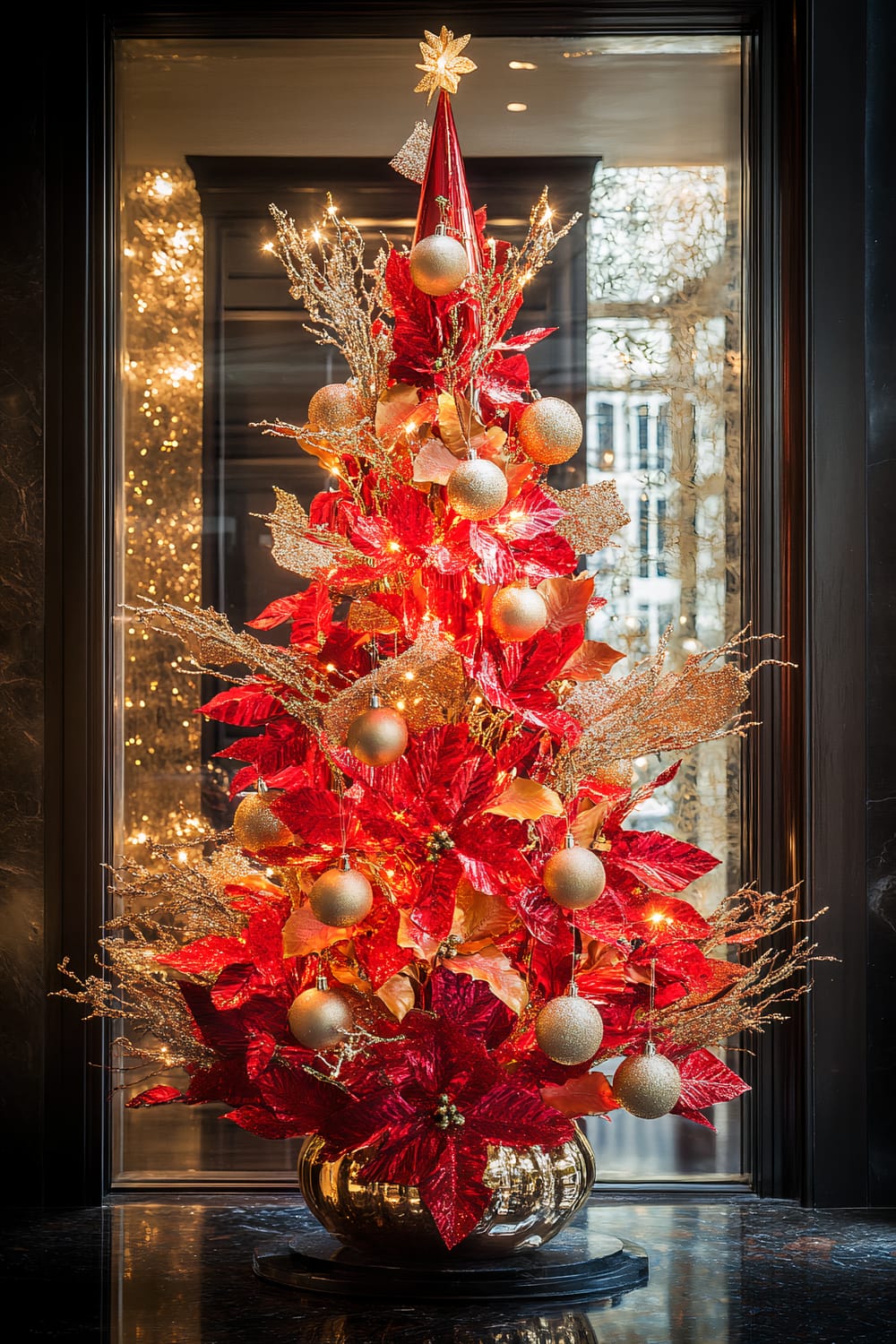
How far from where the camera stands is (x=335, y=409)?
4.35ft

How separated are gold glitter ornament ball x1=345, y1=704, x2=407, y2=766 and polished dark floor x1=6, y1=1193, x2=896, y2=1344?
54cm

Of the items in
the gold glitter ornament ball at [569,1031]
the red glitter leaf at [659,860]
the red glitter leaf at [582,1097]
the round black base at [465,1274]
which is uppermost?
the red glitter leaf at [659,860]

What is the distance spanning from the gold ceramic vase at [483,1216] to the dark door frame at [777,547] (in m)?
0.53

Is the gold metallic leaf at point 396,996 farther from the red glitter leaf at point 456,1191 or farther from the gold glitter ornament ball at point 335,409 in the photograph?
the gold glitter ornament ball at point 335,409

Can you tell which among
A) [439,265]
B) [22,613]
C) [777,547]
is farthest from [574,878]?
[22,613]

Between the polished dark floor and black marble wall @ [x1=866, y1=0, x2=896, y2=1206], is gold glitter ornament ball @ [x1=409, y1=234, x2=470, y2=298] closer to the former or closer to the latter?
black marble wall @ [x1=866, y1=0, x2=896, y2=1206]

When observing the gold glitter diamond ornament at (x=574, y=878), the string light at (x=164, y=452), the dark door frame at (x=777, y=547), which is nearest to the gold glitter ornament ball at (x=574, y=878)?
the gold glitter diamond ornament at (x=574, y=878)

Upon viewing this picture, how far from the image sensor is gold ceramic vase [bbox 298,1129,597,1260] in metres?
Result: 1.21

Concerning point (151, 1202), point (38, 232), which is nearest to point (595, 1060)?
point (151, 1202)

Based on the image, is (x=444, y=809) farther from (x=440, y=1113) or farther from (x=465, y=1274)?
(x=465, y=1274)

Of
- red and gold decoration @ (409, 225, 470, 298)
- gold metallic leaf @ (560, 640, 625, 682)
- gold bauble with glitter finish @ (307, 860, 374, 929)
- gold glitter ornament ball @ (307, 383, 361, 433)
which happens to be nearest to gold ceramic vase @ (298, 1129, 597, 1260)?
gold bauble with glitter finish @ (307, 860, 374, 929)

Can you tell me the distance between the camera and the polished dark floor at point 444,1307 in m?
1.19

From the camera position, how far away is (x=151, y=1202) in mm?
1665

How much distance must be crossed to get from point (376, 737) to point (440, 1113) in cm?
36
